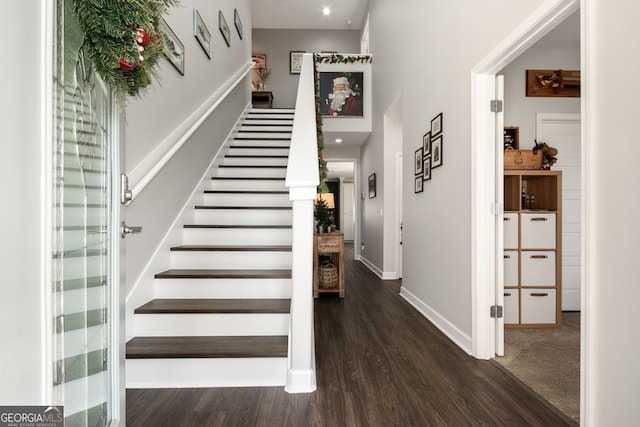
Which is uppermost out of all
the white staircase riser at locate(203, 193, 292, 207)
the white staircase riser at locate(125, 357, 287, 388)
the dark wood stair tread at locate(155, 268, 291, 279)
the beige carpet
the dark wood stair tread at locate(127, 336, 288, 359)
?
the white staircase riser at locate(203, 193, 292, 207)

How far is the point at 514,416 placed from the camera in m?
1.63

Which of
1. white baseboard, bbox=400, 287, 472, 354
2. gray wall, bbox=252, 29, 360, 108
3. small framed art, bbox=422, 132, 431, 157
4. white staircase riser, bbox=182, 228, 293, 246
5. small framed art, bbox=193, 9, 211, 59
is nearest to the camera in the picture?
white baseboard, bbox=400, 287, 472, 354

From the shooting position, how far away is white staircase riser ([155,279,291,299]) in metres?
2.33

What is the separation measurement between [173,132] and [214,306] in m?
1.36

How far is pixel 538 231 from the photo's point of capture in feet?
9.96

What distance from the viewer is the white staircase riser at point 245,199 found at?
340 cm

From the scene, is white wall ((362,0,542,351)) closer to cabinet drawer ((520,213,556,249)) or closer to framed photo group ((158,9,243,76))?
cabinet drawer ((520,213,556,249))

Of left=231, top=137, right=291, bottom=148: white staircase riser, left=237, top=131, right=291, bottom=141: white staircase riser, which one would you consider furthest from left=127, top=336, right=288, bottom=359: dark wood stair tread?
left=237, top=131, right=291, bottom=141: white staircase riser

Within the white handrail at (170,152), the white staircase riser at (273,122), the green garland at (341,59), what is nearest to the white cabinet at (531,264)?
the white handrail at (170,152)

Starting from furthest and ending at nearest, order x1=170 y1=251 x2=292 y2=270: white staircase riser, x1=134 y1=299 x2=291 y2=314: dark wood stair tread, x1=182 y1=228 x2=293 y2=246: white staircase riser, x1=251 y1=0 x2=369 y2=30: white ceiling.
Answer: x1=251 y1=0 x2=369 y2=30: white ceiling, x1=182 y1=228 x2=293 y2=246: white staircase riser, x1=170 y1=251 x2=292 y2=270: white staircase riser, x1=134 y1=299 x2=291 y2=314: dark wood stair tread

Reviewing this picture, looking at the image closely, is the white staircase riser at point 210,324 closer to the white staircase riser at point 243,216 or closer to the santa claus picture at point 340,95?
the white staircase riser at point 243,216

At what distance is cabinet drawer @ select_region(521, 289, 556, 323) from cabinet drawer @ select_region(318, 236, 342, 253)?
1881 mm

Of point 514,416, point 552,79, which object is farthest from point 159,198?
point 552,79

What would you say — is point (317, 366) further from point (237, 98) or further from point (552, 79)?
point (237, 98)
